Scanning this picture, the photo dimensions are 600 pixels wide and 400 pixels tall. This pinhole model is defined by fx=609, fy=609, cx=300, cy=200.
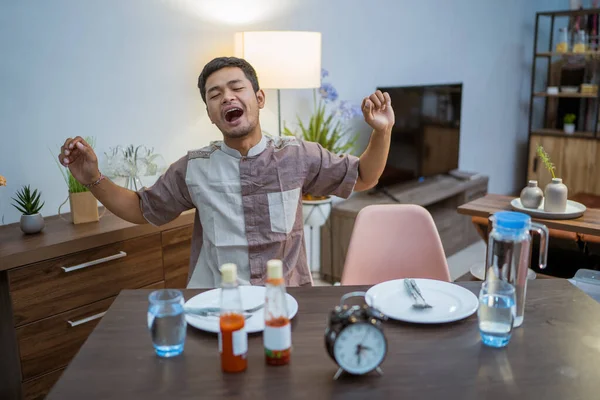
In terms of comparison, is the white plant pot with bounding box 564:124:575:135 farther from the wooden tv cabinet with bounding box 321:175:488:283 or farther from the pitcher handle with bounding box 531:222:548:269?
the pitcher handle with bounding box 531:222:548:269

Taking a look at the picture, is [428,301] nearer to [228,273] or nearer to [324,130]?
[228,273]

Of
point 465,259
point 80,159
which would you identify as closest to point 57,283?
point 80,159

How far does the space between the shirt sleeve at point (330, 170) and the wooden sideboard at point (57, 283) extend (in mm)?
778

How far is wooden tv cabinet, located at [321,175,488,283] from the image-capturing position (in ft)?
11.6

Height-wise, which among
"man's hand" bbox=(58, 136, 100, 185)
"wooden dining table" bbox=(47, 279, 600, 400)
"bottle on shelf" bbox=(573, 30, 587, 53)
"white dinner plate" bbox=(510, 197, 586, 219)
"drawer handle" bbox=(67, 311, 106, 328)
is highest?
"bottle on shelf" bbox=(573, 30, 587, 53)

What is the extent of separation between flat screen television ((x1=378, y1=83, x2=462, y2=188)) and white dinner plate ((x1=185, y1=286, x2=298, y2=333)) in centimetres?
249

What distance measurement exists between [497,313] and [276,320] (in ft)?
1.43

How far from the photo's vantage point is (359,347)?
106cm

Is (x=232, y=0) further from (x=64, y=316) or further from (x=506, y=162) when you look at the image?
(x=506, y=162)

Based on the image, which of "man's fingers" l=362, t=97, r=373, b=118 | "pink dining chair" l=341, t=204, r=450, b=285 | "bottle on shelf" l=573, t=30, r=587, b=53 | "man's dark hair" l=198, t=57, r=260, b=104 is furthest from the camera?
"bottle on shelf" l=573, t=30, r=587, b=53

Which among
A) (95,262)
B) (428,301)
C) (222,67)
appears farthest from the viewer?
(95,262)

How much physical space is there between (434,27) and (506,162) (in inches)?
71.0

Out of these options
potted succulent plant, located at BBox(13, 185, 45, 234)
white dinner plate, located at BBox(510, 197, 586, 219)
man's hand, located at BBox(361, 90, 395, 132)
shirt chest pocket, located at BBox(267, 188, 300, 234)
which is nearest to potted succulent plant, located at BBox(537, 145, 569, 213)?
white dinner plate, located at BBox(510, 197, 586, 219)

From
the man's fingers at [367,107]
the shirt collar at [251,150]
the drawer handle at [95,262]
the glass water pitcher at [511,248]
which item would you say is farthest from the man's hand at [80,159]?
the glass water pitcher at [511,248]
